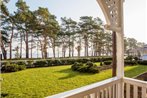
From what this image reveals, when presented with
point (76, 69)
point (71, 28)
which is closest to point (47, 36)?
point (71, 28)

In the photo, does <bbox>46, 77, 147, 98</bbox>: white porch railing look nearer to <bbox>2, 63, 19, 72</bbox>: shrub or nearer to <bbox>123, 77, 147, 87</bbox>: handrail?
<bbox>123, 77, 147, 87</bbox>: handrail

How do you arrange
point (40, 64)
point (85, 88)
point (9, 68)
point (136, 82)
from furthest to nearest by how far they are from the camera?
point (40, 64) → point (9, 68) → point (136, 82) → point (85, 88)

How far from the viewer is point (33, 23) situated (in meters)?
14.2

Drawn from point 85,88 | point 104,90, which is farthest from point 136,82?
point 85,88

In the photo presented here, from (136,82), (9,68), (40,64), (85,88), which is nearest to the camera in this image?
(85,88)

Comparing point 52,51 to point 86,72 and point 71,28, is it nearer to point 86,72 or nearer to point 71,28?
point 71,28

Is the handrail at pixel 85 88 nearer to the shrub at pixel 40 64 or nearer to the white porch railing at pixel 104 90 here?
the white porch railing at pixel 104 90

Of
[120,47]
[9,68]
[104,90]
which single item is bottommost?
[9,68]

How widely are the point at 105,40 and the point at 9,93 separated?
50.5ft

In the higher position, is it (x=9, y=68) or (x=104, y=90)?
(x=104, y=90)

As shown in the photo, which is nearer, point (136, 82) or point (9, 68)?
point (136, 82)

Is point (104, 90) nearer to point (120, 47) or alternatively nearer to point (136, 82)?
point (136, 82)

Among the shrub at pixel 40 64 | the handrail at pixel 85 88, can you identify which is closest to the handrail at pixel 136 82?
the handrail at pixel 85 88

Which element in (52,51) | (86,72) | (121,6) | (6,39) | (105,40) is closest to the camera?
(121,6)
